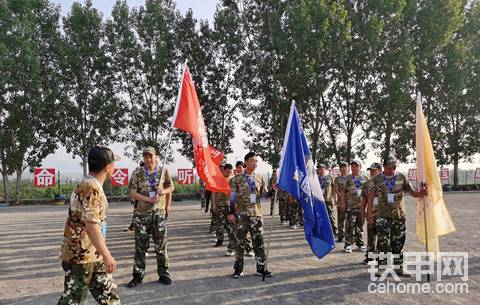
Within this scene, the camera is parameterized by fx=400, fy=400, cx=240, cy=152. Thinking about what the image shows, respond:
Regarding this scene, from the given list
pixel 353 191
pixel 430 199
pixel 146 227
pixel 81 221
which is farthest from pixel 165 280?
pixel 353 191

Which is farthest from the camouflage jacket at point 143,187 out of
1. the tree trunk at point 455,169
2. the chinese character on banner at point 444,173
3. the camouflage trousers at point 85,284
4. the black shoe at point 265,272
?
the tree trunk at point 455,169

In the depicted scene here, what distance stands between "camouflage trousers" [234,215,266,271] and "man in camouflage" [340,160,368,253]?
2.96m

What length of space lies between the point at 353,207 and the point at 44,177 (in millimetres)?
21345

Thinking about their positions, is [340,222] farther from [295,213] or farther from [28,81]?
[28,81]

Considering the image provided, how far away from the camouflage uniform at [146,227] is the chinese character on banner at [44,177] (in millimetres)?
20749

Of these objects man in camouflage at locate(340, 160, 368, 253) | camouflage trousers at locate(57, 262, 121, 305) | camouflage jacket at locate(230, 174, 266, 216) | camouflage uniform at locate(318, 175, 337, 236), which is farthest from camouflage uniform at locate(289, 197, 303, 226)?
camouflage trousers at locate(57, 262, 121, 305)

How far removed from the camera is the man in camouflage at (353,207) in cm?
907

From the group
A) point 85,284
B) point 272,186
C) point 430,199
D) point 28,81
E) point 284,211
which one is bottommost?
point 284,211

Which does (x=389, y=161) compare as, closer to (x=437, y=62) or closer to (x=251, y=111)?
(x=251, y=111)

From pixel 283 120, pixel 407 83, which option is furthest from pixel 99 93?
pixel 407 83

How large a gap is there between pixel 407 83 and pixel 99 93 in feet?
71.1

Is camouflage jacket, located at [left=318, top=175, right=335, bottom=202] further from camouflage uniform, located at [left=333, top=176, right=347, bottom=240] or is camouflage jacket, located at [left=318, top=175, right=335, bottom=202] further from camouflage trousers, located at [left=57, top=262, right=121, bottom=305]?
camouflage trousers, located at [left=57, top=262, right=121, bottom=305]

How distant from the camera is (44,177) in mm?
24672

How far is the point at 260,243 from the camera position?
671 cm
